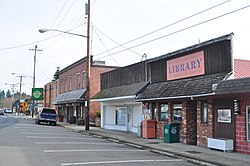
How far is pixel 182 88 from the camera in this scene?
18312 millimetres

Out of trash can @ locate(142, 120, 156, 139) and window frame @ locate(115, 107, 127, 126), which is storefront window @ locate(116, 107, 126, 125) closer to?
window frame @ locate(115, 107, 127, 126)

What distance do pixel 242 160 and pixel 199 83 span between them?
202 inches

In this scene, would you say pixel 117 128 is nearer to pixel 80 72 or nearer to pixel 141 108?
pixel 141 108

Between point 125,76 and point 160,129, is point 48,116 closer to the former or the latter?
point 125,76

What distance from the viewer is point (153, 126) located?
70.9ft

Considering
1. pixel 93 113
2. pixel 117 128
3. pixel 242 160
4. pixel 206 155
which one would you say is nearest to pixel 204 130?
pixel 206 155

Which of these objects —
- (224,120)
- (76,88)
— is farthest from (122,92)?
(76,88)

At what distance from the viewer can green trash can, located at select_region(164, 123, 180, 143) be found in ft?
62.3

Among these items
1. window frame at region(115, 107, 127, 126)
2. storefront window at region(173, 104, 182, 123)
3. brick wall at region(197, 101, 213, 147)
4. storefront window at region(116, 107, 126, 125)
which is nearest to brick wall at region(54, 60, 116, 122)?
window frame at region(115, 107, 127, 126)

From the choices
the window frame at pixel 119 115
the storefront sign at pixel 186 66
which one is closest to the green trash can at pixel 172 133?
the storefront sign at pixel 186 66

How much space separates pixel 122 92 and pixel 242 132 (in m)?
12.6

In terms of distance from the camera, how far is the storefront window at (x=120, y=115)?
2931 centimetres

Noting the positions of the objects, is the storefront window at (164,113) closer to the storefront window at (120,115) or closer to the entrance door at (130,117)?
the entrance door at (130,117)

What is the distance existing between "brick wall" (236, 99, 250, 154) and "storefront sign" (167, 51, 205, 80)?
12.1 ft
